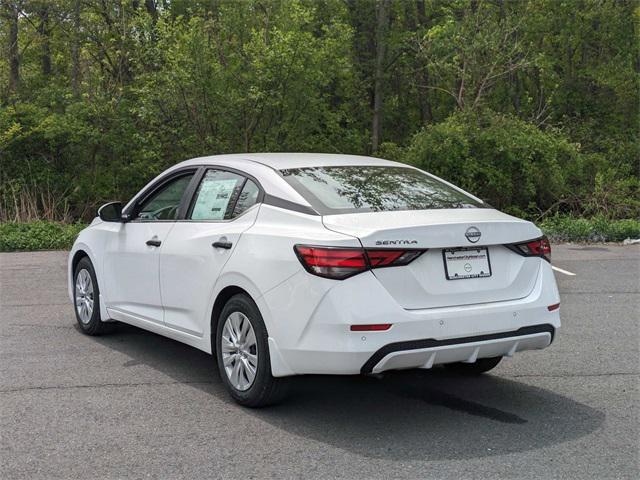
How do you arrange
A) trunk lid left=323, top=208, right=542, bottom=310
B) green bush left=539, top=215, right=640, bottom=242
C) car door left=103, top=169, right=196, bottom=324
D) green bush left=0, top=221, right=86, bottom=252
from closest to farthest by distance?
trunk lid left=323, top=208, right=542, bottom=310 → car door left=103, top=169, right=196, bottom=324 → green bush left=0, top=221, right=86, bottom=252 → green bush left=539, top=215, right=640, bottom=242

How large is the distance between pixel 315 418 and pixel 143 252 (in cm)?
211

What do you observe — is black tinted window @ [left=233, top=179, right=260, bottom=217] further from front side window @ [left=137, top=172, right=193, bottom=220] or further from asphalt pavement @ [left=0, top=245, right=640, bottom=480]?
asphalt pavement @ [left=0, top=245, right=640, bottom=480]

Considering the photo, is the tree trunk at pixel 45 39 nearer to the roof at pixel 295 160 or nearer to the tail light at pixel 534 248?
the roof at pixel 295 160

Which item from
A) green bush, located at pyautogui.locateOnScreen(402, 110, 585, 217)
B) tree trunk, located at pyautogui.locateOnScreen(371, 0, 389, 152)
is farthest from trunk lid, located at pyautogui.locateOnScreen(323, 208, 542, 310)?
tree trunk, located at pyautogui.locateOnScreen(371, 0, 389, 152)

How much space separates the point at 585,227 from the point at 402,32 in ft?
42.1

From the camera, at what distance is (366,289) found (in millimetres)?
4602

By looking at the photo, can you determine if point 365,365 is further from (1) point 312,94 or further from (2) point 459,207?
(1) point 312,94

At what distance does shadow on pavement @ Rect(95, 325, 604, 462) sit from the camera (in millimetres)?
4570

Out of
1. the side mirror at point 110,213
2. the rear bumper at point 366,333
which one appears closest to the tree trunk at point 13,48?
the side mirror at point 110,213

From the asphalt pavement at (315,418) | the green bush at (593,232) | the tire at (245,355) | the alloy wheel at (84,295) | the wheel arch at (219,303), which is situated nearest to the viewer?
the asphalt pavement at (315,418)

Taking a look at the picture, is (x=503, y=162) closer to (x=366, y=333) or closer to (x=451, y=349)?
(x=451, y=349)

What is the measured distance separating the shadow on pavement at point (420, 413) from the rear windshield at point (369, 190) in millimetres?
1244

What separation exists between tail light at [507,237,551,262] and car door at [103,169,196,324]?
2463 mm

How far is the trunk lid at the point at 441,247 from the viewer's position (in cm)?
467
